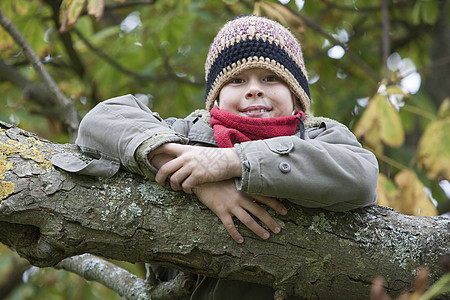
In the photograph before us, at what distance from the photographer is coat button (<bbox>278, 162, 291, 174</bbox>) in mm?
1312

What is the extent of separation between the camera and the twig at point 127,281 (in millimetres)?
1610

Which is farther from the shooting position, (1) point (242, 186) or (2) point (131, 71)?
(2) point (131, 71)

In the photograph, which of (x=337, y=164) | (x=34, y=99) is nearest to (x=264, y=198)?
(x=337, y=164)

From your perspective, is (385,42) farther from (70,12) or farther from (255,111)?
(70,12)

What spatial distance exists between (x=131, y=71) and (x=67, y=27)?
1126 millimetres

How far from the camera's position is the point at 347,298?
1.41m

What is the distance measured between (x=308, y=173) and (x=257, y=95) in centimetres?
41

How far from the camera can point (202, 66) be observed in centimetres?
384

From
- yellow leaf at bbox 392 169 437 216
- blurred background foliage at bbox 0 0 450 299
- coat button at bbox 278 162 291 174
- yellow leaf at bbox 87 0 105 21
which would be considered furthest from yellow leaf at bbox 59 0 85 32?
yellow leaf at bbox 392 169 437 216

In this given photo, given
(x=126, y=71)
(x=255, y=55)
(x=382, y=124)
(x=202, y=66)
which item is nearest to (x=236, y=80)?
(x=255, y=55)

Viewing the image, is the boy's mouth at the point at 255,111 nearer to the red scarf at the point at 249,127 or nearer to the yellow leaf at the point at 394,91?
the red scarf at the point at 249,127

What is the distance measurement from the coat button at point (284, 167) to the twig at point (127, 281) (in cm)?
Result: 50

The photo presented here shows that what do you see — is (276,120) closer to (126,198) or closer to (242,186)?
(242,186)

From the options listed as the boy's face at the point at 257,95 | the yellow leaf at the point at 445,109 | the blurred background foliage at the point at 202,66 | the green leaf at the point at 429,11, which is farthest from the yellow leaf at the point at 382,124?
the green leaf at the point at 429,11
